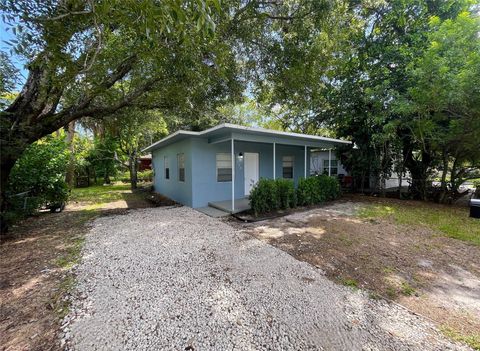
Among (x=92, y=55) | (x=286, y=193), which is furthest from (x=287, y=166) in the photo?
(x=92, y=55)

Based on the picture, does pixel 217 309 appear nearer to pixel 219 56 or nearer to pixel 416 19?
pixel 219 56

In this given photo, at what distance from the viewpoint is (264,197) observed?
694 centimetres

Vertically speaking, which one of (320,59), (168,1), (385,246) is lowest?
(385,246)

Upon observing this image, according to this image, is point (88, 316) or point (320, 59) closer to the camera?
point (88, 316)

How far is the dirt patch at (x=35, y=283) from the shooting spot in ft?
6.77

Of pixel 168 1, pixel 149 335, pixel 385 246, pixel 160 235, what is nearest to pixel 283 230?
pixel 385 246

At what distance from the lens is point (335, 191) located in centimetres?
979

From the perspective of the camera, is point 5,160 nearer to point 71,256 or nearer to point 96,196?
point 71,256

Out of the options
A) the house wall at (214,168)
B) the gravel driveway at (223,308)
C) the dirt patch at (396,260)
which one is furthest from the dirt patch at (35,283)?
the house wall at (214,168)

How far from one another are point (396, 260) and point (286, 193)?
13.1 feet

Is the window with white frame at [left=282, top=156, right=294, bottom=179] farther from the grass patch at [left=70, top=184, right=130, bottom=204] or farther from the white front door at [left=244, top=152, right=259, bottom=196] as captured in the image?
the grass patch at [left=70, top=184, right=130, bottom=204]

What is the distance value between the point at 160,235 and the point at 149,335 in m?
3.10

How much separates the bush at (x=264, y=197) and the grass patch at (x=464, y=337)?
487 centimetres

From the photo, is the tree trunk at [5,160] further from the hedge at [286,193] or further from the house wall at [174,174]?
the hedge at [286,193]
